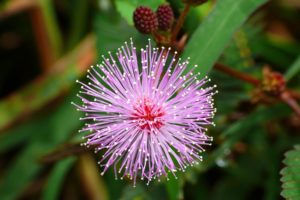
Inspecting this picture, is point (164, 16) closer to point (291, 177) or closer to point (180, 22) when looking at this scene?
point (180, 22)

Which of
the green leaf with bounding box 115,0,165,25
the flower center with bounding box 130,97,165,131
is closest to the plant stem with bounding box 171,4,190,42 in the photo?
the green leaf with bounding box 115,0,165,25

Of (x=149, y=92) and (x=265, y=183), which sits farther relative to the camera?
(x=265, y=183)

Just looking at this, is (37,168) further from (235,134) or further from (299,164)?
(299,164)


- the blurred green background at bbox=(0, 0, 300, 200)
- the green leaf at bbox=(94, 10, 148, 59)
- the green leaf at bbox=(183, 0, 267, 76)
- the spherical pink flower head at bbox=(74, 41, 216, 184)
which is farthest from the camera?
the green leaf at bbox=(94, 10, 148, 59)

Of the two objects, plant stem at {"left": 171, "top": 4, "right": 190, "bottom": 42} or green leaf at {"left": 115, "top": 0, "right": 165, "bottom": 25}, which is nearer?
plant stem at {"left": 171, "top": 4, "right": 190, "bottom": 42}

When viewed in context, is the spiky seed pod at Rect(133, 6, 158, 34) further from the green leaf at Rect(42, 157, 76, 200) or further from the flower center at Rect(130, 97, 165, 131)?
the green leaf at Rect(42, 157, 76, 200)

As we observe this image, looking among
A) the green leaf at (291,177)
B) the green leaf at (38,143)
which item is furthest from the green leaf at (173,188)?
the green leaf at (38,143)

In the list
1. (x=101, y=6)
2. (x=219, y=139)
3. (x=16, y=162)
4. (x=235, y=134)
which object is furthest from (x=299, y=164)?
(x=16, y=162)
